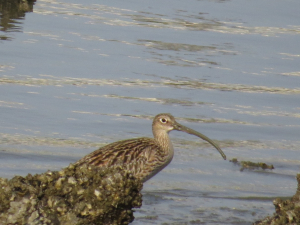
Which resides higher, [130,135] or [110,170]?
[110,170]

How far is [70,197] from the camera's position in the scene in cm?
652

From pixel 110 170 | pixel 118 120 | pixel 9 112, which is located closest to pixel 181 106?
pixel 118 120

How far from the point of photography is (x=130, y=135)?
12.1m

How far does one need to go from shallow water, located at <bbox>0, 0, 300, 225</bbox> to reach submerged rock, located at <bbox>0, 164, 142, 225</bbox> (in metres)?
1.68

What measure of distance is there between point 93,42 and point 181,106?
14.3 ft


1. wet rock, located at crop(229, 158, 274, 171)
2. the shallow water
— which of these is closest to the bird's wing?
the shallow water

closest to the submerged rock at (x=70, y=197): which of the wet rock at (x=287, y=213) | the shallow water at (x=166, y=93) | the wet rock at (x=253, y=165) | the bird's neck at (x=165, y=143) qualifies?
the wet rock at (x=287, y=213)

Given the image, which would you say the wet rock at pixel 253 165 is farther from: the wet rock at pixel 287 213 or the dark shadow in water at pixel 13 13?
the dark shadow in water at pixel 13 13

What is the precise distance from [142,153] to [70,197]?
295 cm

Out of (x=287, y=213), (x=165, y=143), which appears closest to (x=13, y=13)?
(x=165, y=143)

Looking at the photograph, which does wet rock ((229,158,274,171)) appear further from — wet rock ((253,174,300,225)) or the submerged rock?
the submerged rock

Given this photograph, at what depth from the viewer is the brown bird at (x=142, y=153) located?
8742mm

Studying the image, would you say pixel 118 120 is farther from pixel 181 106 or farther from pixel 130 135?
pixel 181 106

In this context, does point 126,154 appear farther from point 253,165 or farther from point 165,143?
point 253,165
